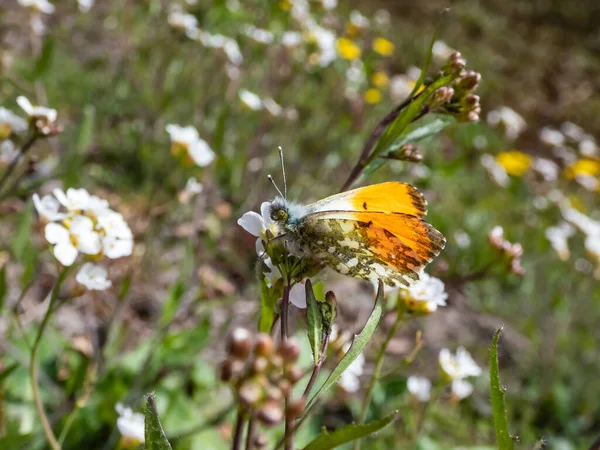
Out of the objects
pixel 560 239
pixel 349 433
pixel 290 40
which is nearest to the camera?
pixel 349 433

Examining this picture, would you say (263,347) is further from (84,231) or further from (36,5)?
(36,5)

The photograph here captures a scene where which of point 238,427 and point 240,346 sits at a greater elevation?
point 240,346

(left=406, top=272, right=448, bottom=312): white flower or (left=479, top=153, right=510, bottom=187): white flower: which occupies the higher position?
(left=406, top=272, right=448, bottom=312): white flower

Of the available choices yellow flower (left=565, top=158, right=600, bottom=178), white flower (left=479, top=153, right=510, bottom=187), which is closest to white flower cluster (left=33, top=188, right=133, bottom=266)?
white flower (left=479, top=153, right=510, bottom=187)

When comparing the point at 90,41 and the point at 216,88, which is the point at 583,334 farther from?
the point at 90,41

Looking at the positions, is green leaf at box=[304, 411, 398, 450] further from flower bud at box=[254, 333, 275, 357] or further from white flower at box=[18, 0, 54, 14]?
white flower at box=[18, 0, 54, 14]

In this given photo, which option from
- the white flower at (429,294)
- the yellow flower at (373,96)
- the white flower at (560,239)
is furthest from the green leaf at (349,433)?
the yellow flower at (373,96)

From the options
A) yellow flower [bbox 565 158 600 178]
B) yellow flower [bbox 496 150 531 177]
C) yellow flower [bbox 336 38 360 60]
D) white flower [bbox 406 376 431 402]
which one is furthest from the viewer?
yellow flower [bbox 565 158 600 178]

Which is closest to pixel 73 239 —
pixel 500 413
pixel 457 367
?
A: pixel 500 413
